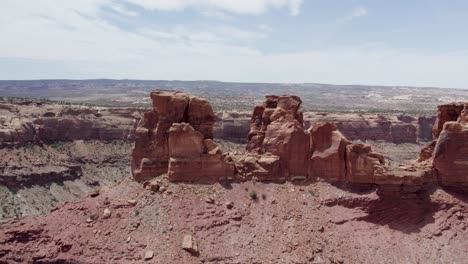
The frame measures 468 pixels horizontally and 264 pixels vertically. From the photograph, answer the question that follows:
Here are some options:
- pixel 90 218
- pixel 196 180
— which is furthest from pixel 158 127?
pixel 90 218

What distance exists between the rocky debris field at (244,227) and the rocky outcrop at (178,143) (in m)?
1.17

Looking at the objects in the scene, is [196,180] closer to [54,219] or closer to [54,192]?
[54,219]

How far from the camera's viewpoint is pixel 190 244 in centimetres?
3541

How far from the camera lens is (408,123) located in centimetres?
13338

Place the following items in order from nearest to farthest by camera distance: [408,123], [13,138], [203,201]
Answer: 1. [203,201]
2. [13,138]
3. [408,123]

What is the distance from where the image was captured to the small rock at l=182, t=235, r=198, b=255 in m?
35.3

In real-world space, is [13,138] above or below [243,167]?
below

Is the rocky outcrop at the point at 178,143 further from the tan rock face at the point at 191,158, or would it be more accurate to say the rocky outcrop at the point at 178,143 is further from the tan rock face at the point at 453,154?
the tan rock face at the point at 453,154

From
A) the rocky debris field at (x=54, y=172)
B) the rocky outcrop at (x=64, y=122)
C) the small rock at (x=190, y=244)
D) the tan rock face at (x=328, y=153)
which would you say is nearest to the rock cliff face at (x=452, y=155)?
the tan rock face at (x=328, y=153)

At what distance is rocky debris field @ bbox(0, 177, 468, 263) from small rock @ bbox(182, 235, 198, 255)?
7 centimetres

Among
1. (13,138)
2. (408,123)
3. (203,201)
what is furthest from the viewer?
(408,123)

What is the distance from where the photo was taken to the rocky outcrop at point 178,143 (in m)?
41.0

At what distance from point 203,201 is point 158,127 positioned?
7410 mm

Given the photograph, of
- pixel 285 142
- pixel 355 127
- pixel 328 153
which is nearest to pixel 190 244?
pixel 285 142
